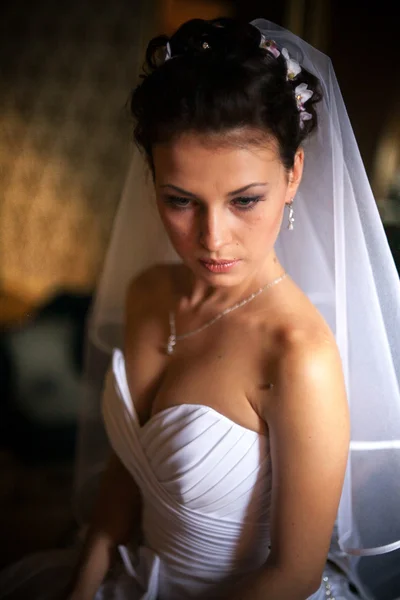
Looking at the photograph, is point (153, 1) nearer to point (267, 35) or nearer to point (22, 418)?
point (267, 35)

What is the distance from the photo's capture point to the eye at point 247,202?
2.34 ft

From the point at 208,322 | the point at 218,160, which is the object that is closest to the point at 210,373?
the point at 208,322

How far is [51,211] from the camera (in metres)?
2.53

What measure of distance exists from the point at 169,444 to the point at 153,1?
1.60m

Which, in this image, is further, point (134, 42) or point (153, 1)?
point (134, 42)

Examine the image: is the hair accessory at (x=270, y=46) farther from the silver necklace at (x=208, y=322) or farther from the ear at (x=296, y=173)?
the silver necklace at (x=208, y=322)

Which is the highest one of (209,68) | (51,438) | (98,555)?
(209,68)

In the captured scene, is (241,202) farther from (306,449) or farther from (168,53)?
(306,449)

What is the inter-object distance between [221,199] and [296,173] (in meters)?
0.15

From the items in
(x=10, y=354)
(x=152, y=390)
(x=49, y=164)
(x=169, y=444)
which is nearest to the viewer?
(x=169, y=444)

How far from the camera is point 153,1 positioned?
180 centimetres

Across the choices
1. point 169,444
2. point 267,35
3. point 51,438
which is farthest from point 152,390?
point 51,438

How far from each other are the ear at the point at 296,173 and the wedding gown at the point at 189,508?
349 mm

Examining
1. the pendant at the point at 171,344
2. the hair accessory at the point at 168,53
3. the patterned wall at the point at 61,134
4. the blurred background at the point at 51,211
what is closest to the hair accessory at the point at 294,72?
the hair accessory at the point at 168,53
